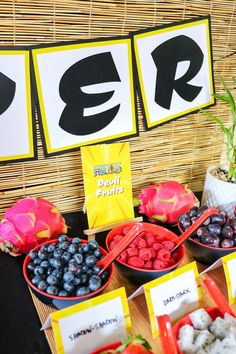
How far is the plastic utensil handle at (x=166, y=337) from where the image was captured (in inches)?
26.2

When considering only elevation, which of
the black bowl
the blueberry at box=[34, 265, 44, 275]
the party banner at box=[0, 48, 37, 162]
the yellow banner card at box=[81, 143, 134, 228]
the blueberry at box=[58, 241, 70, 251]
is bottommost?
the black bowl

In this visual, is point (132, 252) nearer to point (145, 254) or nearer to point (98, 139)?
point (145, 254)

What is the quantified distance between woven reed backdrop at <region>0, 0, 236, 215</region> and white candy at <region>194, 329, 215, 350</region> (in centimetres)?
60

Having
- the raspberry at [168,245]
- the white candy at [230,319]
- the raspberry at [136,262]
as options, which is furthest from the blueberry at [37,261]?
the white candy at [230,319]

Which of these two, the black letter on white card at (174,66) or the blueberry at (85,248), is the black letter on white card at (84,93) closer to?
the black letter on white card at (174,66)

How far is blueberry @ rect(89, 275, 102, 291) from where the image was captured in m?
0.74

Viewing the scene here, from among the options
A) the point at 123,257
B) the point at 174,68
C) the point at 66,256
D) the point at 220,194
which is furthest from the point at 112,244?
the point at 174,68

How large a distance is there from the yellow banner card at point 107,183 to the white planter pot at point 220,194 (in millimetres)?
282

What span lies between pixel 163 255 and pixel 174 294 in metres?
0.10

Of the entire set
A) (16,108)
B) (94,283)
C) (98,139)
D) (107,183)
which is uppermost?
(16,108)

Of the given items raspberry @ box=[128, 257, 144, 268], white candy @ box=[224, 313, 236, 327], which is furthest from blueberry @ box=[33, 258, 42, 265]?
white candy @ box=[224, 313, 236, 327]

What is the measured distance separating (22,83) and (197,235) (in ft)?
2.06

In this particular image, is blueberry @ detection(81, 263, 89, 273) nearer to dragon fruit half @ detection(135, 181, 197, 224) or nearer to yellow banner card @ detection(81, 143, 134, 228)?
yellow banner card @ detection(81, 143, 134, 228)

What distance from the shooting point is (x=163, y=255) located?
0.87 metres
